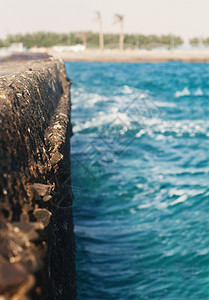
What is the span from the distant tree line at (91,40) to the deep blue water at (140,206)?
68.2m

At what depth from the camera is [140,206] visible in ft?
20.4

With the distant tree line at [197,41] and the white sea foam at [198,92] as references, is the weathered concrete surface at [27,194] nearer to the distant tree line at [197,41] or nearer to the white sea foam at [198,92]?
the white sea foam at [198,92]

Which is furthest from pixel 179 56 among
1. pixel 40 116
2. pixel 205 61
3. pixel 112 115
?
pixel 40 116

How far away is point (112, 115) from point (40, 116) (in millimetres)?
11664

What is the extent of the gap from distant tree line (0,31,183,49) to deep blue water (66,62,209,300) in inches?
2686

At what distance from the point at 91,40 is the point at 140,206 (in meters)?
80.8

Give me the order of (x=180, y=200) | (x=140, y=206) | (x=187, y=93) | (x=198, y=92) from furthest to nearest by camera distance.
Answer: (x=198, y=92), (x=187, y=93), (x=180, y=200), (x=140, y=206)

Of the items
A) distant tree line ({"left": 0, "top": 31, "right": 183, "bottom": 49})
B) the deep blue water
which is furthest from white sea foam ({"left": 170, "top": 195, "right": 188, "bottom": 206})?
distant tree line ({"left": 0, "top": 31, "right": 183, "bottom": 49})

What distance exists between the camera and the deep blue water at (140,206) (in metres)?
4.23

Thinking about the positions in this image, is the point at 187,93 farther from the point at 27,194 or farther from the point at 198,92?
the point at 27,194

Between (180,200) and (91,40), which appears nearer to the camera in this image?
(180,200)

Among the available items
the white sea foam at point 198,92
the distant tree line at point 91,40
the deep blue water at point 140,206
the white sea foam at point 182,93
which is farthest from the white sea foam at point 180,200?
the distant tree line at point 91,40

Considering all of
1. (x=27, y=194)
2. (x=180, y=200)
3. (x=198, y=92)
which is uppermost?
(x=27, y=194)

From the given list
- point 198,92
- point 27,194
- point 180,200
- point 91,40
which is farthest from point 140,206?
point 91,40
